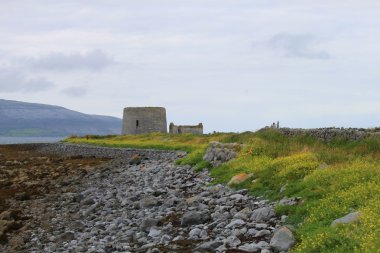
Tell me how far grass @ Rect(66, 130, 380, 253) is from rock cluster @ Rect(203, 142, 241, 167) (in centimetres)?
56

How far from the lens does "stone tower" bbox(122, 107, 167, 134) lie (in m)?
75.6

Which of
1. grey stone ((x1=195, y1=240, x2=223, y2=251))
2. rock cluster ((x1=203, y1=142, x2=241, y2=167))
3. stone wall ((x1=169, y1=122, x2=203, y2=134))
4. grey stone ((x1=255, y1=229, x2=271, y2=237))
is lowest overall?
grey stone ((x1=195, y1=240, x2=223, y2=251))

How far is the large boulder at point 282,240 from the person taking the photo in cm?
1021

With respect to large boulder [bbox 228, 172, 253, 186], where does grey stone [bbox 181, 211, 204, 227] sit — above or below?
below

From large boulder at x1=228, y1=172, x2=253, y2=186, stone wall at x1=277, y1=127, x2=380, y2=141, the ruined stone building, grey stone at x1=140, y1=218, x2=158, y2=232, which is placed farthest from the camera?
the ruined stone building

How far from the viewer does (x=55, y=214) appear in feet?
67.4

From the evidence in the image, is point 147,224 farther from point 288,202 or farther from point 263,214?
point 288,202

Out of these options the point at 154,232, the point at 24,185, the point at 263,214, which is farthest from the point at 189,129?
the point at 263,214

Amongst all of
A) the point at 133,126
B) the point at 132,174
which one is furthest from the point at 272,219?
the point at 133,126

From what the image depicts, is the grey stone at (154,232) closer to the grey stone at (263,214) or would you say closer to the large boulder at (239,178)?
the grey stone at (263,214)

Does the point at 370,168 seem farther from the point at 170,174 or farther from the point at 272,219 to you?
the point at 170,174

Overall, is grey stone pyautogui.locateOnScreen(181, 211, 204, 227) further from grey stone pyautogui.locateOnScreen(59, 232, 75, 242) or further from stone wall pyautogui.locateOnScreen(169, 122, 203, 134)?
stone wall pyautogui.locateOnScreen(169, 122, 203, 134)

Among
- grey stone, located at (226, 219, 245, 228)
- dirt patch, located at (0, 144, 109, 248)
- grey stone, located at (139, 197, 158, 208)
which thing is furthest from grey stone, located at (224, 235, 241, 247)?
dirt patch, located at (0, 144, 109, 248)

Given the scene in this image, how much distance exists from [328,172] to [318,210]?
341cm
